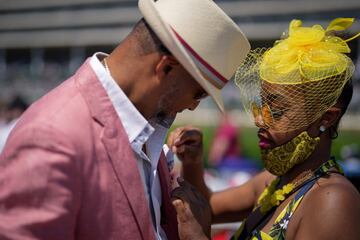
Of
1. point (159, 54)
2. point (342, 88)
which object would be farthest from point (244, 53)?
point (342, 88)

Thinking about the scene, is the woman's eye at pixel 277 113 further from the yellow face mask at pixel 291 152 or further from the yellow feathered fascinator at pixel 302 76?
the yellow face mask at pixel 291 152

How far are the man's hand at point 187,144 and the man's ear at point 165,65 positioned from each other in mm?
978

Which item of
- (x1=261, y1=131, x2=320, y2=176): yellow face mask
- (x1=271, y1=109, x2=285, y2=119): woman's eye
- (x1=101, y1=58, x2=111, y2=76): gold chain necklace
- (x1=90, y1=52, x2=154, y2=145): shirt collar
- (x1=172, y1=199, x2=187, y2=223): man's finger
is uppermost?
(x1=101, y1=58, x2=111, y2=76): gold chain necklace

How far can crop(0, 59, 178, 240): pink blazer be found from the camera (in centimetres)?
199

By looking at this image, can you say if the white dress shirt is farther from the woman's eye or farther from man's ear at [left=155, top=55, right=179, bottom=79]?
the woman's eye

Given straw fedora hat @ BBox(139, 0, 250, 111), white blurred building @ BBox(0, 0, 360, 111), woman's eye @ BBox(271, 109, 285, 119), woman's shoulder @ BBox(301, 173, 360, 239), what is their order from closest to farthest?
straw fedora hat @ BBox(139, 0, 250, 111) < woman's shoulder @ BBox(301, 173, 360, 239) < woman's eye @ BBox(271, 109, 285, 119) < white blurred building @ BBox(0, 0, 360, 111)

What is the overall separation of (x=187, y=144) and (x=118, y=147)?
1.06m

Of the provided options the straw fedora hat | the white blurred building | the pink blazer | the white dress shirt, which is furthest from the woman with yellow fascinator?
the white blurred building

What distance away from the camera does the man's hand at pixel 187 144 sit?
319 cm

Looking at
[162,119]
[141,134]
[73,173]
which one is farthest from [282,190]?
[73,173]

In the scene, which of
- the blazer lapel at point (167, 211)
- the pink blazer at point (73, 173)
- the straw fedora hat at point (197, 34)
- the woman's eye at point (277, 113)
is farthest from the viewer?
the woman's eye at point (277, 113)

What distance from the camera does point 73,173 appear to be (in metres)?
2.05

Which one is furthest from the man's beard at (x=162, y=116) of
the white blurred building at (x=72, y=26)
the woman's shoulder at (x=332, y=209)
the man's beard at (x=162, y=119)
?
the white blurred building at (x=72, y=26)

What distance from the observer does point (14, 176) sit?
2000mm
